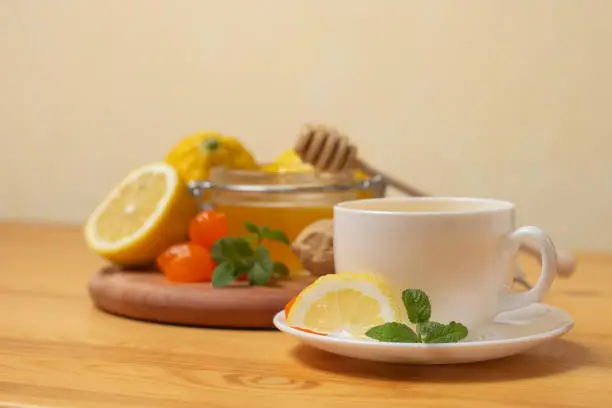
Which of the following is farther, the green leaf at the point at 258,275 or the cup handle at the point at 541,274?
the green leaf at the point at 258,275

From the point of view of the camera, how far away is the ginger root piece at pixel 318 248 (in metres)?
0.80

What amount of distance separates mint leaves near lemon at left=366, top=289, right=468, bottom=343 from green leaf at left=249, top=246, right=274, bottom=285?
0.73ft

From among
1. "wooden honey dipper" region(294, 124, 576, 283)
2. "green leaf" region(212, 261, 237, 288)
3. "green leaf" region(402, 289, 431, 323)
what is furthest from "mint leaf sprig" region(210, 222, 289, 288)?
"green leaf" region(402, 289, 431, 323)

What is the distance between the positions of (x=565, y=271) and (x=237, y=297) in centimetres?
33

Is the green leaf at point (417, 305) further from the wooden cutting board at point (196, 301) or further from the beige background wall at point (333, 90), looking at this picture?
the beige background wall at point (333, 90)

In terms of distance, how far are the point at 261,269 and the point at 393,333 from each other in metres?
0.24

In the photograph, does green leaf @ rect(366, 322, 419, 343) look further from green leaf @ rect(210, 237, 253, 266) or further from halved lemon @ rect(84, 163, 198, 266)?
halved lemon @ rect(84, 163, 198, 266)

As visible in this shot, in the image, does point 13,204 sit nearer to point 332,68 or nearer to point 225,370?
point 332,68

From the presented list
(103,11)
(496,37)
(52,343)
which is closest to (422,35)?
(496,37)

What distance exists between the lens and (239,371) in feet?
2.03

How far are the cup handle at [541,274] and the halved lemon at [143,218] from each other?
0.37m

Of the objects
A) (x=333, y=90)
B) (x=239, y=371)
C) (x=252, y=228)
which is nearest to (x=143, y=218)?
(x=252, y=228)

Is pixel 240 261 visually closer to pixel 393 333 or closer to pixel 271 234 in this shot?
pixel 271 234

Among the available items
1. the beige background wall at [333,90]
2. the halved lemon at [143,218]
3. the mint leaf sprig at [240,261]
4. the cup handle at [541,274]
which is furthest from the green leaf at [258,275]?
the beige background wall at [333,90]
